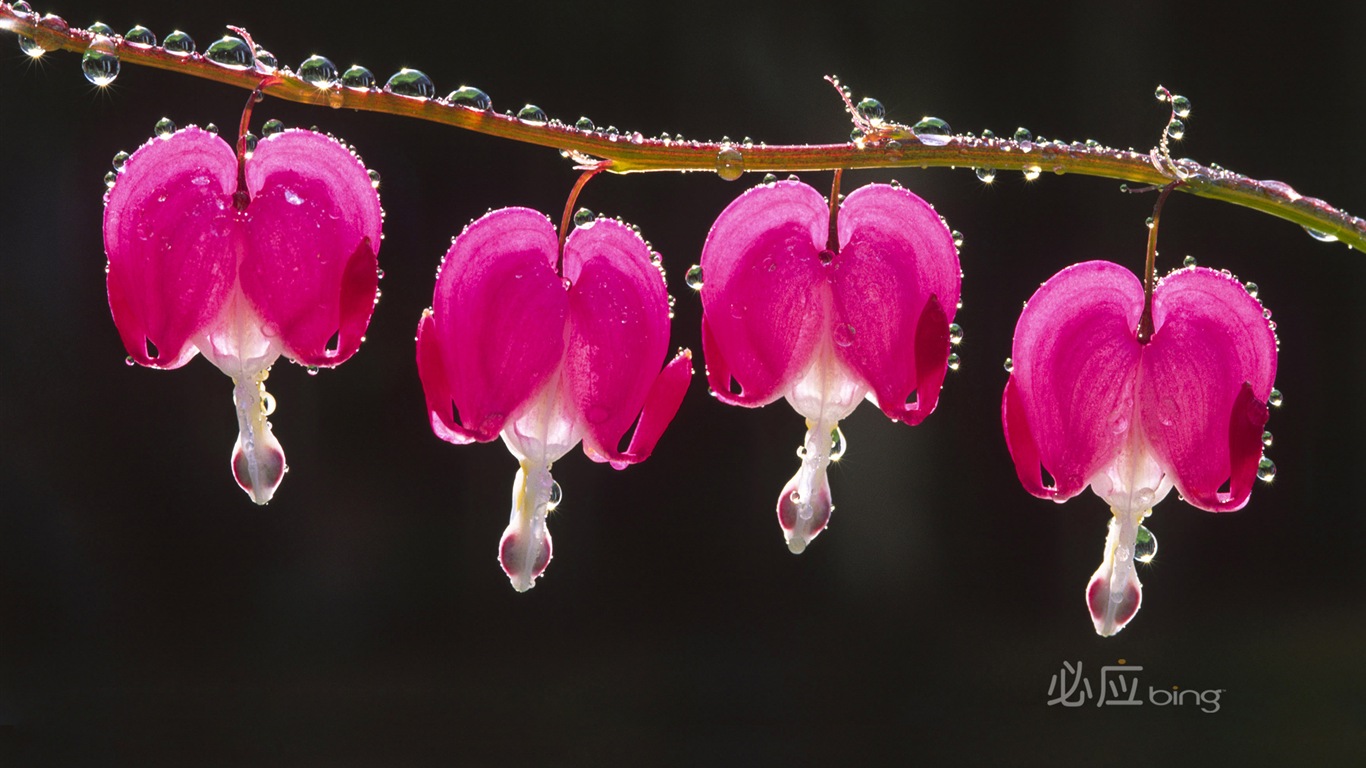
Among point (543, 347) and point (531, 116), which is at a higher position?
point (531, 116)

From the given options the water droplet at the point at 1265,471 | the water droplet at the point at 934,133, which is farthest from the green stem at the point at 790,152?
the water droplet at the point at 1265,471

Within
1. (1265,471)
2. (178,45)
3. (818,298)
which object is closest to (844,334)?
(818,298)

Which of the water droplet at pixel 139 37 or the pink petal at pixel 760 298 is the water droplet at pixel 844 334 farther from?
the water droplet at pixel 139 37

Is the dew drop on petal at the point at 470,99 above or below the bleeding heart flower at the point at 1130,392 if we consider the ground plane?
above

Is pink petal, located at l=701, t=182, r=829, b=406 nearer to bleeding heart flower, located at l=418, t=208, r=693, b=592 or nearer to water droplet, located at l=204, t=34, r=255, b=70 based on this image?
bleeding heart flower, located at l=418, t=208, r=693, b=592

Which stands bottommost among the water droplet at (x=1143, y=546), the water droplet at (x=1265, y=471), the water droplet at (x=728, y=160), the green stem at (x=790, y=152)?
the water droplet at (x=1143, y=546)

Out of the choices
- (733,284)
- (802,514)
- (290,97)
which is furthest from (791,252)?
(290,97)

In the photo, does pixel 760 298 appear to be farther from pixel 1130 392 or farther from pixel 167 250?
pixel 167 250

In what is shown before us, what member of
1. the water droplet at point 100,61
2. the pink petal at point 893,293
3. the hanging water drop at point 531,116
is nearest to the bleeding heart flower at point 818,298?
the pink petal at point 893,293
